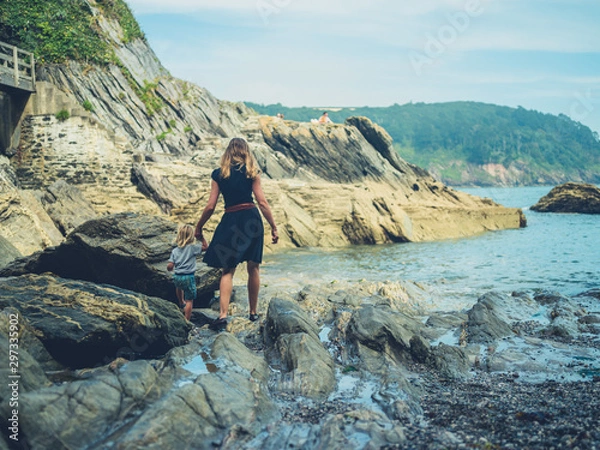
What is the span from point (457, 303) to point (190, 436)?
8.22 metres

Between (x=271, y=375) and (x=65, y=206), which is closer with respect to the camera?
(x=271, y=375)

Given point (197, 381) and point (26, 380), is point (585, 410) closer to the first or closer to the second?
point (197, 381)

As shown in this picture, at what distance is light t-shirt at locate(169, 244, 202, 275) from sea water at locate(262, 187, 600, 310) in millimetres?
5254

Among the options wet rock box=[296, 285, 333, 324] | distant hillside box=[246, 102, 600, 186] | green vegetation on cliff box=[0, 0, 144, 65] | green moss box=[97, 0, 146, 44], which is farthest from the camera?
distant hillside box=[246, 102, 600, 186]

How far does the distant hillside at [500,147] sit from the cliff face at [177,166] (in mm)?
111848

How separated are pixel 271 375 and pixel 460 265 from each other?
13.5 meters

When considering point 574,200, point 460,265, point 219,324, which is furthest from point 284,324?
point 574,200

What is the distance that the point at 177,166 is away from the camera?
882 inches

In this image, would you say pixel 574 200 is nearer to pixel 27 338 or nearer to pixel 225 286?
pixel 225 286

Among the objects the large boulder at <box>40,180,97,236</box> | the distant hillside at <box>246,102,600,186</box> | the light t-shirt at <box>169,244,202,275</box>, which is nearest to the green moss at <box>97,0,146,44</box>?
the large boulder at <box>40,180,97,236</box>

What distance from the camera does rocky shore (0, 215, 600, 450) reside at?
336 cm

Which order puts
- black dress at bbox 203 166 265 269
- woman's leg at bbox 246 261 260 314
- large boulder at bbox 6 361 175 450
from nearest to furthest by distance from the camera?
large boulder at bbox 6 361 175 450 < black dress at bbox 203 166 265 269 < woman's leg at bbox 246 261 260 314

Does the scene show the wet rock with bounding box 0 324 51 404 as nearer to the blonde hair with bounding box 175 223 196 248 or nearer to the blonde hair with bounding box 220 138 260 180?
the blonde hair with bounding box 175 223 196 248

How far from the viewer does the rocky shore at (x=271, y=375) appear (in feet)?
11.0
